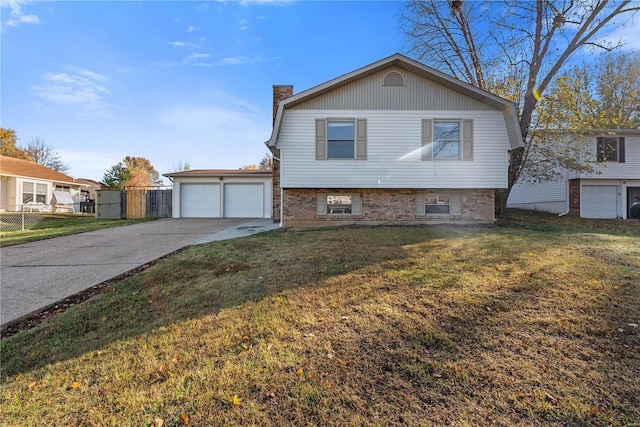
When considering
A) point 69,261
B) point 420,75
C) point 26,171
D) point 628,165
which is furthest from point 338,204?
point 26,171

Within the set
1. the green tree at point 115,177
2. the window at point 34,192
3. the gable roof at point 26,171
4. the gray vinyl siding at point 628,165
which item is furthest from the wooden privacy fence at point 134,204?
the gray vinyl siding at point 628,165

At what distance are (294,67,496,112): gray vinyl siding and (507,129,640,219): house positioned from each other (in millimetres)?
9880

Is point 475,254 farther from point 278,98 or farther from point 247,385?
point 278,98

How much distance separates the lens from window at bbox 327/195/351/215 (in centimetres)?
1127

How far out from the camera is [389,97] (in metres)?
10.8

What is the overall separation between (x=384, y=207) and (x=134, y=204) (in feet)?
47.0

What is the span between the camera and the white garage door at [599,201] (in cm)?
1653

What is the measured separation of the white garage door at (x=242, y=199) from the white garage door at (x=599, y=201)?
17.8 meters

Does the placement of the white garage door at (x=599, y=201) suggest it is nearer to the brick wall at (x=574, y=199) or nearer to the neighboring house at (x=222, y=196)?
the brick wall at (x=574, y=199)

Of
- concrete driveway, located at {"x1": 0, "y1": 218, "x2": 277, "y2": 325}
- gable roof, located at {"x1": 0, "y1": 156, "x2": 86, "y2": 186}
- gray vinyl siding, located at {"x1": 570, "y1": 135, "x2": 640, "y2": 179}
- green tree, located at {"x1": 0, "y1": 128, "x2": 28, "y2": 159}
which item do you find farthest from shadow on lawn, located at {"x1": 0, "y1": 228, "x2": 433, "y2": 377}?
green tree, located at {"x1": 0, "y1": 128, "x2": 28, "y2": 159}

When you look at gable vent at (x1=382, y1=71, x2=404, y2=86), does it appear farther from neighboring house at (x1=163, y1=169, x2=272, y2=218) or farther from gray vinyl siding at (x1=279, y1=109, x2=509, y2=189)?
neighboring house at (x1=163, y1=169, x2=272, y2=218)

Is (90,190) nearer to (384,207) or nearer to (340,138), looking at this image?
(340,138)

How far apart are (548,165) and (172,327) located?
17317 millimetres

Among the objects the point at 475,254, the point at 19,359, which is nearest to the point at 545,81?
the point at 475,254
